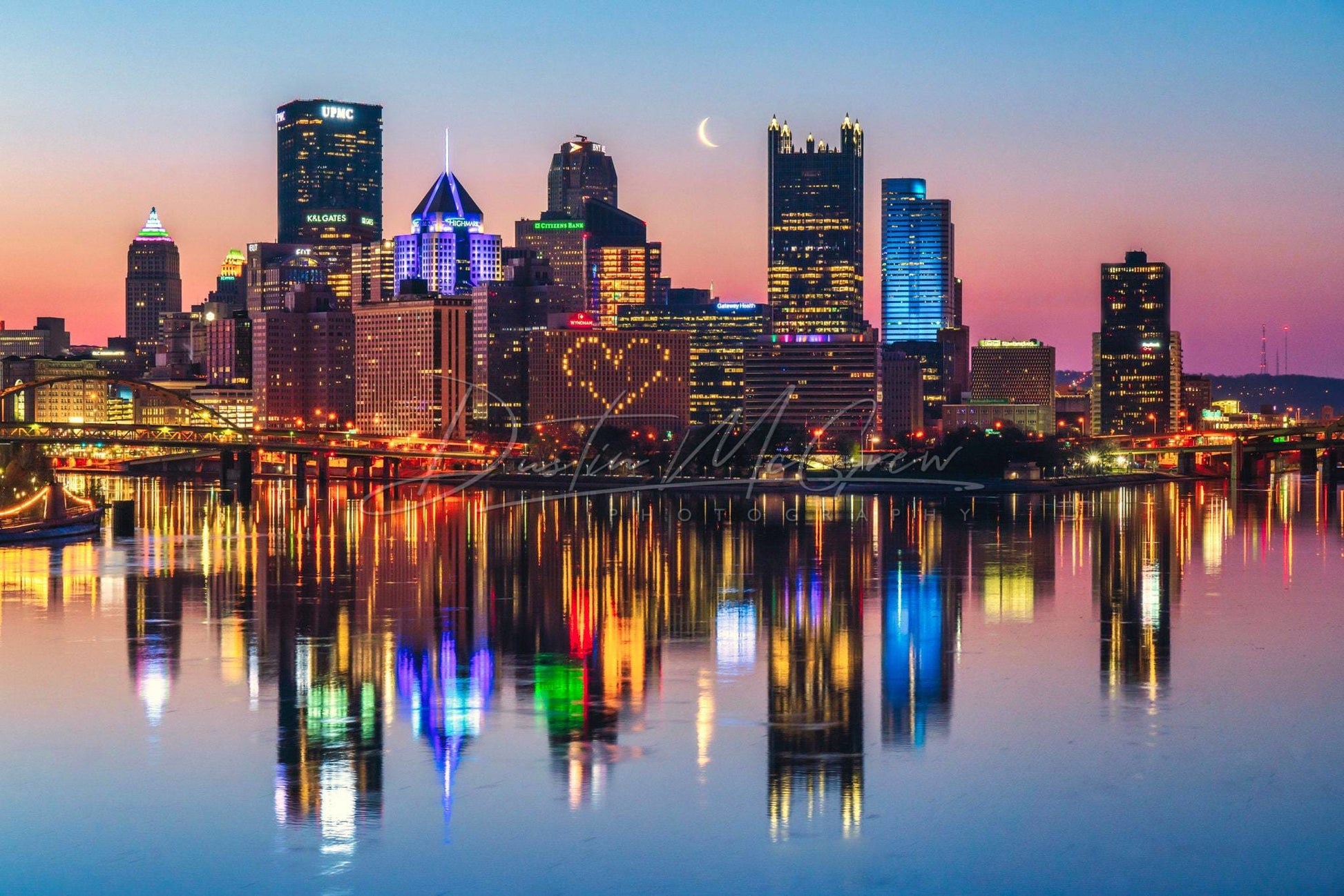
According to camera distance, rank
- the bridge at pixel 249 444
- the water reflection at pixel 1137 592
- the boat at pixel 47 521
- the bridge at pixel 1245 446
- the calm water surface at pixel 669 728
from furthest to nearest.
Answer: the bridge at pixel 1245 446, the bridge at pixel 249 444, the boat at pixel 47 521, the water reflection at pixel 1137 592, the calm water surface at pixel 669 728

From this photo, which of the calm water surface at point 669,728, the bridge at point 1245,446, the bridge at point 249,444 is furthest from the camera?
the bridge at point 1245,446

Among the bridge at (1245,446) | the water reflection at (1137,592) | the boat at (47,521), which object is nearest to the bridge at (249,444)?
the boat at (47,521)

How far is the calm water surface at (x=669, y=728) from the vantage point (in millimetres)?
20328

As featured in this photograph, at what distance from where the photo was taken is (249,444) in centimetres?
12669

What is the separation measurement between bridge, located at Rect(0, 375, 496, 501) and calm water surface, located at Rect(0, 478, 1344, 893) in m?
71.9

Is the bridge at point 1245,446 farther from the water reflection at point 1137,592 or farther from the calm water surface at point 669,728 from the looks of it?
the calm water surface at point 669,728

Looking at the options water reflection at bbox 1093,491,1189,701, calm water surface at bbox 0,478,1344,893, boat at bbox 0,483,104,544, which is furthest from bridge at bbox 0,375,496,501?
calm water surface at bbox 0,478,1344,893

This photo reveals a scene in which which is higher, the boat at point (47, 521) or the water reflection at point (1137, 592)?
the boat at point (47, 521)

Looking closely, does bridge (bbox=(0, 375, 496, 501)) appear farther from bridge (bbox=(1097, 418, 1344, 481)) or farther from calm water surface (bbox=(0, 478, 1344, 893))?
calm water surface (bbox=(0, 478, 1344, 893))

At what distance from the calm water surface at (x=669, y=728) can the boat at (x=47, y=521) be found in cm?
1462

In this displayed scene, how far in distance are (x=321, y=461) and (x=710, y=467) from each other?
109 feet

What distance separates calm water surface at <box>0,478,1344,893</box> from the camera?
2033cm

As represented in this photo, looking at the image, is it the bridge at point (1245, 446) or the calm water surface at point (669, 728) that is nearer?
the calm water surface at point (669, 728)

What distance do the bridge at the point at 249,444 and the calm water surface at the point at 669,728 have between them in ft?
236
